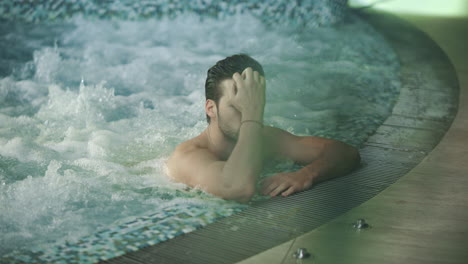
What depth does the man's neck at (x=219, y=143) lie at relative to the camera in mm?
3461

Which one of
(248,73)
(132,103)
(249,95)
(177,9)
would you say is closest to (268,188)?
(249,95)

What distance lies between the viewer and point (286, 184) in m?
3.32

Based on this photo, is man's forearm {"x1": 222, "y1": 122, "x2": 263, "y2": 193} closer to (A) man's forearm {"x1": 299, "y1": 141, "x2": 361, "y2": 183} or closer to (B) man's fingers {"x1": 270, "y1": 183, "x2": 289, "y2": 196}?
(B) man's fingers {"x1": 270, "y1": 183, "x2": 289, "y2": 196}

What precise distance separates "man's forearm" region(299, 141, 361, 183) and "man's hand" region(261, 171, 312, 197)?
4 centimetres

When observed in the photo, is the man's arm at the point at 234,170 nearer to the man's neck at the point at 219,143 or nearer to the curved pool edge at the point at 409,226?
the man's neck at the point at 219,143

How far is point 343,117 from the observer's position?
4840mm

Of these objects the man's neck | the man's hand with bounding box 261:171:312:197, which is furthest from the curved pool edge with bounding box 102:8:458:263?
the man's neck

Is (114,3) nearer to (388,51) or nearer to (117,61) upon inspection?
(117,61)

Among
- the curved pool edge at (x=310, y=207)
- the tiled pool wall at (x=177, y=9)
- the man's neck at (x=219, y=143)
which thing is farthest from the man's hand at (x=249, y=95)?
the tiled pool wall at (x=177, y=9)

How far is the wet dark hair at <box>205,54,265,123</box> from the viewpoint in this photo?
10.9 feet

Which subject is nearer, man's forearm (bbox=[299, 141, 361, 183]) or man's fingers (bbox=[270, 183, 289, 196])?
man's fingers (bbox=[270, 183, 289, 196])

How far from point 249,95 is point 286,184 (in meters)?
0.51

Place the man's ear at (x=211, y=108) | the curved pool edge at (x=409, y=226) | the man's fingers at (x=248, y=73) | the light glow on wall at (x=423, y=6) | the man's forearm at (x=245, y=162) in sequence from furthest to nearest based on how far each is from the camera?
the light glow on wall at (x=423, y=6) < the man's ear at (x=211, y=108) < the man's fingers at (x=248, y=73) < the man's forearm at (x=245, y=162) < the curved pool edge at (x=409, y=226)

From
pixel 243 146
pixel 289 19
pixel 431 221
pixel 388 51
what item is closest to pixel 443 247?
pixel 431 221
